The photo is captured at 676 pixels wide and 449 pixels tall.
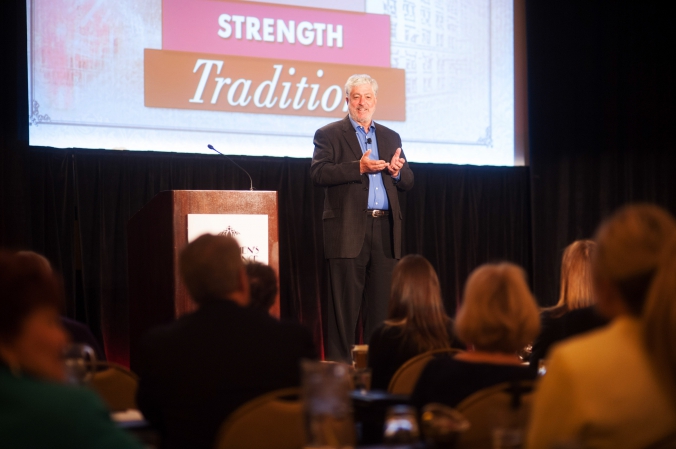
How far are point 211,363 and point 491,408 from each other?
0.66m

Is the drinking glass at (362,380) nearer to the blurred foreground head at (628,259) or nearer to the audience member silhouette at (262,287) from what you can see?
the audience member silhouette at (262,287)

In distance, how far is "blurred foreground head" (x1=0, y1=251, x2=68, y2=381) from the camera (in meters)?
1.31

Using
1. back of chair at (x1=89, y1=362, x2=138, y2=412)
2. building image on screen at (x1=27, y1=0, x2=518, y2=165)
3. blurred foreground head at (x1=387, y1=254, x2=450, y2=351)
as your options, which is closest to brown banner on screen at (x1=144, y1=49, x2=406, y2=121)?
building image on screen at (x1=27, y1=0, x2=518, y2=165)

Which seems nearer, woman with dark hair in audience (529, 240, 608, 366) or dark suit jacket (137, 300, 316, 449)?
dark suit jacket (137, 300, 316, 449)

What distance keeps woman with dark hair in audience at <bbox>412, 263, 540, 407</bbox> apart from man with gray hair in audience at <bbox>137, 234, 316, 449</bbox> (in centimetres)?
34

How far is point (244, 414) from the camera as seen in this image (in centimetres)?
157

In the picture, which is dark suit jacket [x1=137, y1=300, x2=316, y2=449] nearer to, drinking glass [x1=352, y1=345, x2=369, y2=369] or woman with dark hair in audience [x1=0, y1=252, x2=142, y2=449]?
woman with dark hair in audience [x1=0, y1=252, x2=142, y2=449]

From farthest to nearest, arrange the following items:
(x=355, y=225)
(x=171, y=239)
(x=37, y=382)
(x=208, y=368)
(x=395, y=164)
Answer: (x=355, y=225), (x=395, y=164), (x=171, y=239), (x=208, y=368), (x=37, y=382)

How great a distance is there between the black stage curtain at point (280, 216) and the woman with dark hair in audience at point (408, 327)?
10.5 ft

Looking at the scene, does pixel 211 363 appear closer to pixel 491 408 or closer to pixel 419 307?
pixel 491 408

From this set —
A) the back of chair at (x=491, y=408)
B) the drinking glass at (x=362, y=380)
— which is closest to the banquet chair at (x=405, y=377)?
the drinking glass at (x=362, y=380)

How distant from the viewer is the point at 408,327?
283cm

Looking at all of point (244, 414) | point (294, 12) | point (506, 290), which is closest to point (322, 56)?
point (294, 12)

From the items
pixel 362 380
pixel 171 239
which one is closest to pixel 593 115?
pixel 171 239
